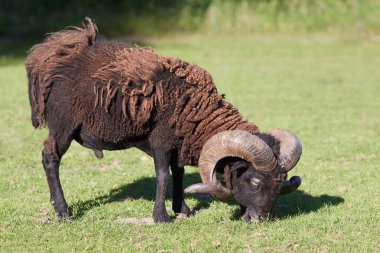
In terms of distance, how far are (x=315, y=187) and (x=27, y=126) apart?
Result: 6.62m

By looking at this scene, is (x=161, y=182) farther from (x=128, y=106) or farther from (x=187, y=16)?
(x=187, y=16)

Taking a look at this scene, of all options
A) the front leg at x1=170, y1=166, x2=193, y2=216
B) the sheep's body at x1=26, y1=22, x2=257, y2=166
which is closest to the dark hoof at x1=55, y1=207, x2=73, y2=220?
the sheep's body at x1=26, y1=22, x2=257, y2=166

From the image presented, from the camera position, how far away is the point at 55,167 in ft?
28.6

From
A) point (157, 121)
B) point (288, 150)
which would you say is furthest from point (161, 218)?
point (288, 150)

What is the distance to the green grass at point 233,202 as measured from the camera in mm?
7430

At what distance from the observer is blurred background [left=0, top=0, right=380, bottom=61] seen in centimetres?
2917

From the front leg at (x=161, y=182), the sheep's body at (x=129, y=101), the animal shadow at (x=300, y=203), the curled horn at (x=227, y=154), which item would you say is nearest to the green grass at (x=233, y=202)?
the animal shadow at (x=300, y=203)

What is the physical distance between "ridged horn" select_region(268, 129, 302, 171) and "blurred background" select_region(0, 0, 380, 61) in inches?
819

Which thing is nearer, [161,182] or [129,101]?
[129,101]

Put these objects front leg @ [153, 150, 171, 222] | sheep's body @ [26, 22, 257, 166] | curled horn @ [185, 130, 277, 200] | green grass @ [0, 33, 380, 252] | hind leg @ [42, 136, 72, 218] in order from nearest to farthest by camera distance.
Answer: green grass @ [0, 33, 380, 252]
curled horn @ [185, 130, 277, 200]
sheep's body @ [26, 22, 257, 166]
front leg @ [153, 150, 171, 222]
hind leg @ [42, 136, 72, 218]

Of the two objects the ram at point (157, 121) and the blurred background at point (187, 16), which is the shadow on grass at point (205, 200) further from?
the blurred background at point (187, 16)

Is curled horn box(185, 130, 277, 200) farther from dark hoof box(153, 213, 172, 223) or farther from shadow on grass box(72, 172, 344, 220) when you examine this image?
shadow on grass box(72, 172, 344, 220)

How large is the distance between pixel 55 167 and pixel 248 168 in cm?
241

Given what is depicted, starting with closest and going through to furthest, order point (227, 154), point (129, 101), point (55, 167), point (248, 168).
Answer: point (227, 154) → point (248, 168) → point (129, 101) → point (55, 167)
